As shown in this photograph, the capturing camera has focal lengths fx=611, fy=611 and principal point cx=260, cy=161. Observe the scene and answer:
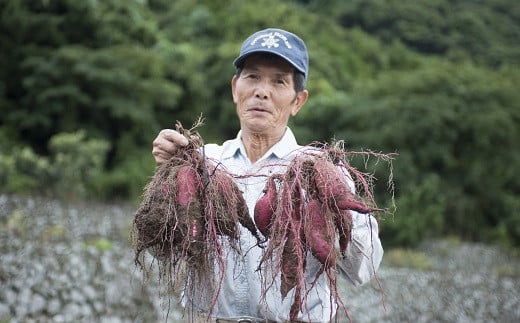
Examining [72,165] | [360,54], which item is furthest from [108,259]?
[360,54]

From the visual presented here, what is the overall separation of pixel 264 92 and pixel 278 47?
163mm

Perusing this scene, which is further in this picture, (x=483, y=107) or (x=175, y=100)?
(x=483, y=107)

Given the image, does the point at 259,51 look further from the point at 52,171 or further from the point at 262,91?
the point at 52,171

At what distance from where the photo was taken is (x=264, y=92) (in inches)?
84.6

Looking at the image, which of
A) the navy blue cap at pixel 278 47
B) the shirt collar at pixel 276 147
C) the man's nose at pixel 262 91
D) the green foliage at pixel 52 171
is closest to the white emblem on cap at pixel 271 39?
the navy blue cap at pixel 278 47

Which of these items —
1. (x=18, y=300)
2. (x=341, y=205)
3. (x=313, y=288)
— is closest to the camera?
(x=341, y=205)

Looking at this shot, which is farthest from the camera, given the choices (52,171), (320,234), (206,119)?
(206,119)

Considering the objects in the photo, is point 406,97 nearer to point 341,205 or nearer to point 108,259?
point 108,259

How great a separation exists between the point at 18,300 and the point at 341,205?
4727 mm

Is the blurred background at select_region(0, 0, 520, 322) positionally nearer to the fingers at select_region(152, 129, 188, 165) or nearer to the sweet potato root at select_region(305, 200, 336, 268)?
the fingers at select_region(152, 129, 188, 165)

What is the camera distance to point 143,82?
2317cm

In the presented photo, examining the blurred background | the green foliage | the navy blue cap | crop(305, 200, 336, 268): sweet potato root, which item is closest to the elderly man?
the navy blue cap

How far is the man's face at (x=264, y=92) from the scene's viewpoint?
216cm

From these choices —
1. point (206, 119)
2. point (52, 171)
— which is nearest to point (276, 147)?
point (52, 171)
